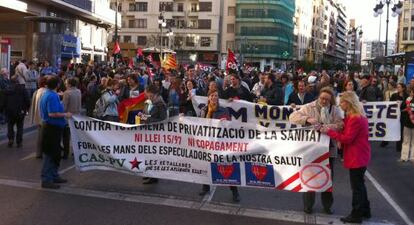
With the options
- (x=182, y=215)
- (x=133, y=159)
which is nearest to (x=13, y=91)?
(x=133, y=159)

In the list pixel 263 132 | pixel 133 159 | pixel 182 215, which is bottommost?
pixel 182 215

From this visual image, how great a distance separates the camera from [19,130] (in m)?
13.5

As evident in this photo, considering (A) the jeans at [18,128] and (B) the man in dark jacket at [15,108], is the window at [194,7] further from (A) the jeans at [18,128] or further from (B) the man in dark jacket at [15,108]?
(A) the jeans at [18,128]

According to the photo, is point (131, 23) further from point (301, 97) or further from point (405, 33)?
point (301, 97)

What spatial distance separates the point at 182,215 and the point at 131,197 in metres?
1.23

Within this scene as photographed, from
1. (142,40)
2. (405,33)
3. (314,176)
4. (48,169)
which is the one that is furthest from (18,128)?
(405,33)

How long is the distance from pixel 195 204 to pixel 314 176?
5.87 ft

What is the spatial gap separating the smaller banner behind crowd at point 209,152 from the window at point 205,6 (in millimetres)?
87457

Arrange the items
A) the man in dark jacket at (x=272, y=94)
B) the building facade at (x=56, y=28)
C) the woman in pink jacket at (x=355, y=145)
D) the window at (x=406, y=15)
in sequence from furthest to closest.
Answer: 1. the window at (x=406, y=15)
2. the building facade at (x=56, y=28)
3. the man in dark jacket at (x=272, y=94)
4. the woman in pink jacket at (x=355, y=145)

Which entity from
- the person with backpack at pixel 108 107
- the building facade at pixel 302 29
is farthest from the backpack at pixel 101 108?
the building facade at pixel 302 29

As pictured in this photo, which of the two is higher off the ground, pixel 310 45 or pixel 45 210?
pixel 310 45

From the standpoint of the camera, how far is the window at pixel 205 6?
94688 millimetres

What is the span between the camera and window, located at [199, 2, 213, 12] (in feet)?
311

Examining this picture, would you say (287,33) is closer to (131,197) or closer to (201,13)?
(201,13)
